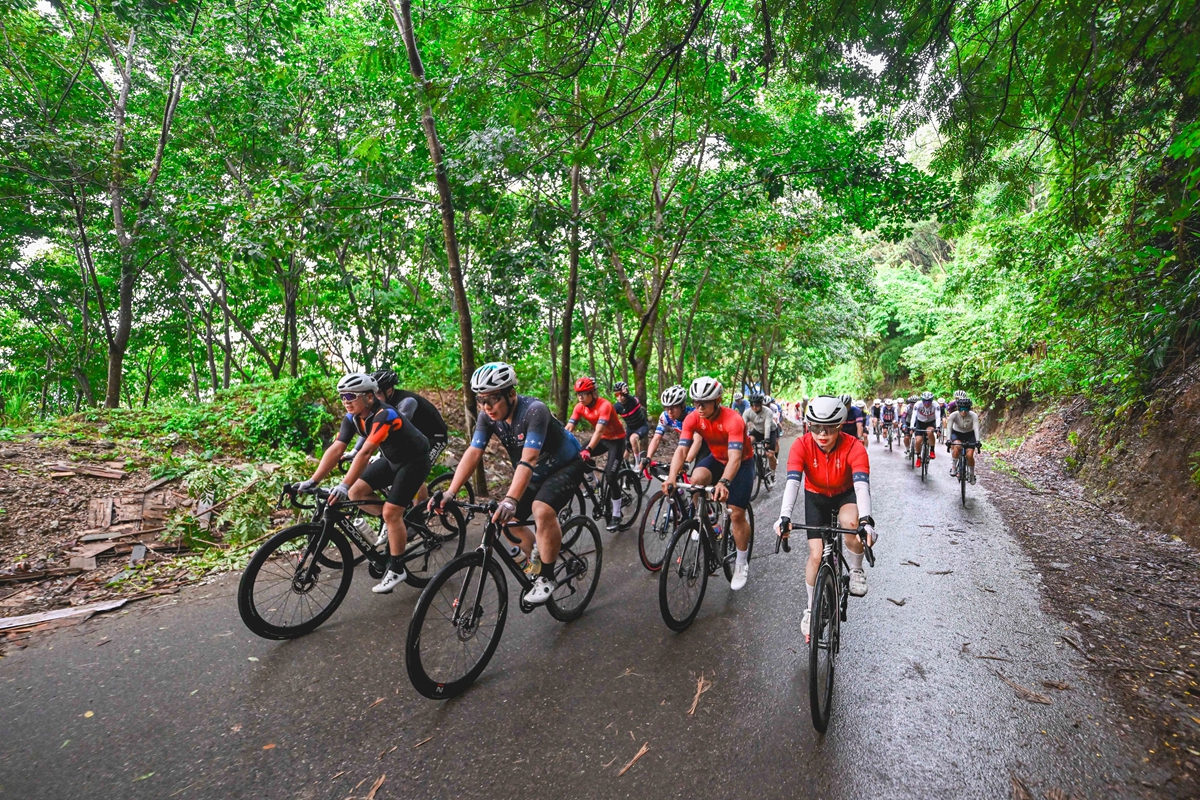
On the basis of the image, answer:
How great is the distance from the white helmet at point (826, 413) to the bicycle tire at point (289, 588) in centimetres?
400

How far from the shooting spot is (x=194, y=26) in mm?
10711

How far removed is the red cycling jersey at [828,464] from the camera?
4203 mm

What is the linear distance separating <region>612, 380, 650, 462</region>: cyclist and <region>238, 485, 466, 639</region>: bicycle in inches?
190

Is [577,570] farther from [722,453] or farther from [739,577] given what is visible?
[722,453]

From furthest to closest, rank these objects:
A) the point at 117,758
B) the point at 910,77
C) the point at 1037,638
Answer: the point at 1037,638 → the point at 910,77 → the point at 117,758

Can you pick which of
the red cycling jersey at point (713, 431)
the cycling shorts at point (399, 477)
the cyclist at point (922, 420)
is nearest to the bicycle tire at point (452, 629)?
the cycling shorts at point (399, 477)

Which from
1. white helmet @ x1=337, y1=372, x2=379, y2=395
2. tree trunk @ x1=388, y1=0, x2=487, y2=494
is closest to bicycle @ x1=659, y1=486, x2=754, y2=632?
white helmet @ x1=337, y1=372, x2=379, y2=395

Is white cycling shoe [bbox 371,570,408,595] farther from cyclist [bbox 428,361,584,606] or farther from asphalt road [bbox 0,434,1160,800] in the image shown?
cyclist [bbox 428,361,584,606]

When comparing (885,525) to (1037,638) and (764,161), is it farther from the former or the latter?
(764,161)

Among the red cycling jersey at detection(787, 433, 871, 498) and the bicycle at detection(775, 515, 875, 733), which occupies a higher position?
the red cycling jersey at detection(787, 433, 871, 498)

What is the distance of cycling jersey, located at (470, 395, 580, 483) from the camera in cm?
434

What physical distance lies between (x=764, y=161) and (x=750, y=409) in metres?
4.79

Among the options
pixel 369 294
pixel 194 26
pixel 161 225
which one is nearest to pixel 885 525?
pixel 369 294

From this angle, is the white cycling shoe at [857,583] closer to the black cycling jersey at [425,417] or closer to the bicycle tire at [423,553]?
the bicycle tire at [423,553]
